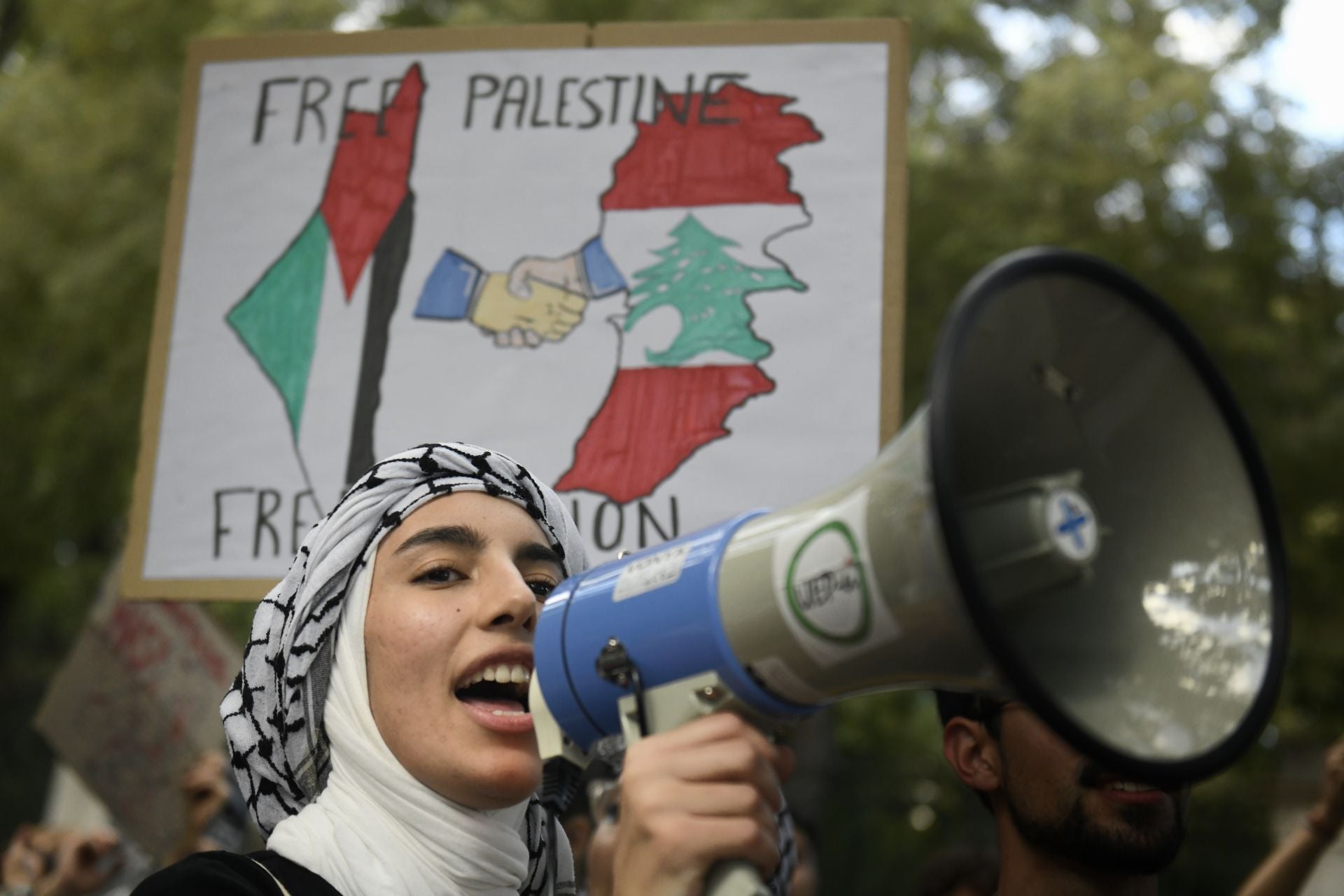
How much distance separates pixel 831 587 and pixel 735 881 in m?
0.27

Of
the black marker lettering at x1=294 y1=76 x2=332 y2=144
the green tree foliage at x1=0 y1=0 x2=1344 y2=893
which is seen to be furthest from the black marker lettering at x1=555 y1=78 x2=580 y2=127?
the green tree foliage at x1=0 y1=0 x2=1344 y2=893

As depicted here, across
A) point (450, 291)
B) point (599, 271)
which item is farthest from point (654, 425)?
point (450, 291)

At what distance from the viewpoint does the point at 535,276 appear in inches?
130

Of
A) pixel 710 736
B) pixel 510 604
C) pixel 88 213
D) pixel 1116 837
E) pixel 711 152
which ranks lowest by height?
pixel 1116 837

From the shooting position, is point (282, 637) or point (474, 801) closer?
point (474, 801)

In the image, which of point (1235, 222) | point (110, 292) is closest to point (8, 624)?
point (110, 292)

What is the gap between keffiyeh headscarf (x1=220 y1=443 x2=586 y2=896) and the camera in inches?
76.8

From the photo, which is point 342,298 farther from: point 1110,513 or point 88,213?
point 88,213

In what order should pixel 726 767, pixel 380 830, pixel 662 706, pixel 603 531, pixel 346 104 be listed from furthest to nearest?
pixel 346 104, pixel 603 531, pixel 380 830, pixel 662 706, pixel 726 767

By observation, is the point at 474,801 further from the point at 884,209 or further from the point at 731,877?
the point at 884,209

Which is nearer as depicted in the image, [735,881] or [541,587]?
[735,881]

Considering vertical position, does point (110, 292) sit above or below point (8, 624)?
above

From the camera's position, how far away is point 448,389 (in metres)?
3.24

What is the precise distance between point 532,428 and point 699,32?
960 millimetres
